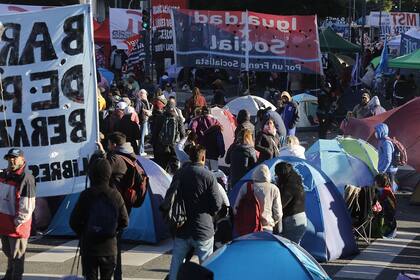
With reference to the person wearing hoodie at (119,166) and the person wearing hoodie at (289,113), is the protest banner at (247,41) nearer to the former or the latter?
the person wearing hoodie at (289,113)

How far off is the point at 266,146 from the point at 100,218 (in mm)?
6496

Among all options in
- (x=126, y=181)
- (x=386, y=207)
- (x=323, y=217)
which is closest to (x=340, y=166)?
(x=386, y=207)

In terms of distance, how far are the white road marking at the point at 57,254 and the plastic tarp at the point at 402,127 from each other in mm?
7928

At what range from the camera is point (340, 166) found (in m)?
14.6

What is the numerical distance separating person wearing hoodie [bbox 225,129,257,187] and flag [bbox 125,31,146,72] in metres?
20.7

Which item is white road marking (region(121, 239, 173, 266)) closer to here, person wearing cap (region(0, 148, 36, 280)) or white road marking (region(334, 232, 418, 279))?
person wearing cap (region(0, 148, 36, 280))

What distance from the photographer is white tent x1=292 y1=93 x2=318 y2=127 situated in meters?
27.0

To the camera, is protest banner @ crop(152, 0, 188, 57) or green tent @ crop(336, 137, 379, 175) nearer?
green tent @ crop(336, 137, 379, 175)

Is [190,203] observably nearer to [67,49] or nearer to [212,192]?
[212,192]

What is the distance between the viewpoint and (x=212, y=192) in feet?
29.4

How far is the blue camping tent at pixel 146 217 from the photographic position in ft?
42.0

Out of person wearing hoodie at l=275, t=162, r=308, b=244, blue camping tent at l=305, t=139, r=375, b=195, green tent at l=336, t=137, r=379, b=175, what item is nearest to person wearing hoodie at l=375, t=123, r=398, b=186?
green tent at l=336, t=137, r=379, b=175

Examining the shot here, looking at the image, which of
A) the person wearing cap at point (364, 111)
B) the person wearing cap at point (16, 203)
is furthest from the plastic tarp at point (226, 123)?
the person wearing cap at point (16, 203)

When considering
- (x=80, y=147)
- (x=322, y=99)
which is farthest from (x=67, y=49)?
(x=322, y=99)
